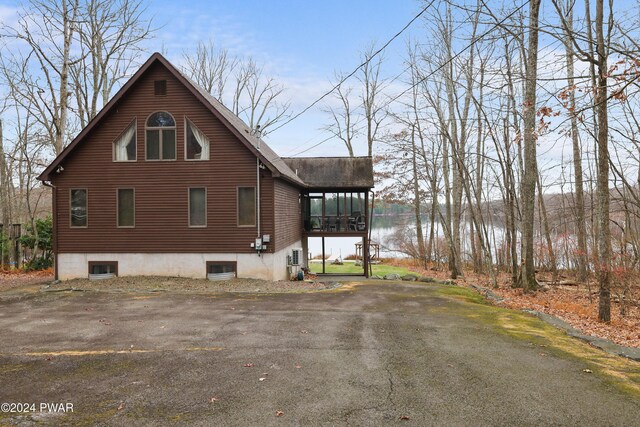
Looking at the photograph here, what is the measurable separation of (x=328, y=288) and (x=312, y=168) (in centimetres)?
916

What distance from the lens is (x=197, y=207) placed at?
15.6 metres

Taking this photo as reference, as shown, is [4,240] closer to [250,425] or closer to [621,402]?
[250,425]

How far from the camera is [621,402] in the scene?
472 centimetres

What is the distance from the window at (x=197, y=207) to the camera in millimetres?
15492

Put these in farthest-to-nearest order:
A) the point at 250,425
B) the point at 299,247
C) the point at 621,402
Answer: the point at 299,247 → the point at 621,402 → the point at 250,425

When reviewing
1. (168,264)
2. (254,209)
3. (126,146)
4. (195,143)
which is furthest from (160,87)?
(168,264)

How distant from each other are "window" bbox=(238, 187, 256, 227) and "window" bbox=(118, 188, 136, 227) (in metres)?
4.07

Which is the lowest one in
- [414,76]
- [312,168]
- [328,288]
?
[328,288]

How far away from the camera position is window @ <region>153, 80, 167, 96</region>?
610 inches

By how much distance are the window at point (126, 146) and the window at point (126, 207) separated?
1.20m

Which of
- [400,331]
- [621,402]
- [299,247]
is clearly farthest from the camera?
[299,247]

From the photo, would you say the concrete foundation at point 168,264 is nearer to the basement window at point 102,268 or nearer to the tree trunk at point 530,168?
the basement window at point 102,268

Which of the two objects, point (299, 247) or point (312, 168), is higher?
point (312, 168)

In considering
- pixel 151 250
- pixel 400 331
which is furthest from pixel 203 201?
pixel 400 331
